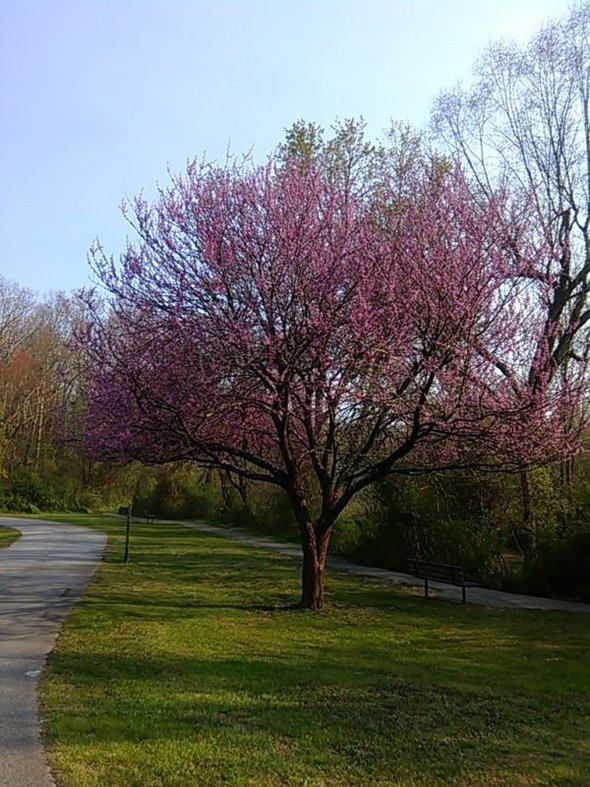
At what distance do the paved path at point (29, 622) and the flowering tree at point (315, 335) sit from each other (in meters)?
2.93

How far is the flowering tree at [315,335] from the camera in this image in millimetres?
11695

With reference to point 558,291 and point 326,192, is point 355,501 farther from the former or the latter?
point 326,192

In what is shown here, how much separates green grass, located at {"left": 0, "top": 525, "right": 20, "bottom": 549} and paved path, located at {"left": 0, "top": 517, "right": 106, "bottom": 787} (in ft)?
1.21

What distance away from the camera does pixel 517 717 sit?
6820 millimetres

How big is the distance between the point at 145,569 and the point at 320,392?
9.24m

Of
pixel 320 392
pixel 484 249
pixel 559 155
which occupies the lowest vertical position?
pixel 320 392

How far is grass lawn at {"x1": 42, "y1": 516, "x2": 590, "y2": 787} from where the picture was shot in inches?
200

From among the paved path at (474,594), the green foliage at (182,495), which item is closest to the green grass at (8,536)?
the paved path at (474,594)

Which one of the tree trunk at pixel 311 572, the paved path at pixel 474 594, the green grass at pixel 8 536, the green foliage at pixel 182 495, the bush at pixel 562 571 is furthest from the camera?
the green foliage at pixel 182 495

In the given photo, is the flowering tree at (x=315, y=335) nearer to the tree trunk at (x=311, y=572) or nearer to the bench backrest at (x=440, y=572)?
the tree trunk at (x=311, y=572)

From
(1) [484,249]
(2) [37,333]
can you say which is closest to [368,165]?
(1) [484,249]

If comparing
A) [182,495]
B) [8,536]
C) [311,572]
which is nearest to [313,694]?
[311,572]

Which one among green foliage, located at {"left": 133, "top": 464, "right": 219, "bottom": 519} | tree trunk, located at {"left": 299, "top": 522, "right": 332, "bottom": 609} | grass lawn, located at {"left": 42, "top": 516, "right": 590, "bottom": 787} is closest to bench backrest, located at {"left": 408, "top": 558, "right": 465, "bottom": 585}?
grass lawn, located at {"left": 42, "top": 516, "right": 590, "bottom": 787}

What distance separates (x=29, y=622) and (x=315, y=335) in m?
5.92
